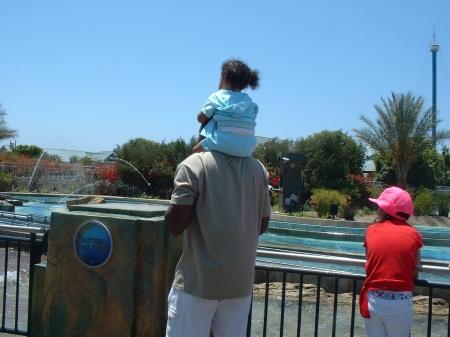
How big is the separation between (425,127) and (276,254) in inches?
874

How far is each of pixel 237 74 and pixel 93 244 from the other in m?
1.32

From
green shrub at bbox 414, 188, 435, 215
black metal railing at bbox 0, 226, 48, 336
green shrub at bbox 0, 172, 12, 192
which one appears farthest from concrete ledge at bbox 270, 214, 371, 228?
green shrub at bbox 0, 172, 12, 192

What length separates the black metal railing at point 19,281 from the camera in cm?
370

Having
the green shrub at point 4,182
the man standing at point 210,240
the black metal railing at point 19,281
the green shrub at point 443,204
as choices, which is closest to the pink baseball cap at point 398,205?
the man standing at point 210,240

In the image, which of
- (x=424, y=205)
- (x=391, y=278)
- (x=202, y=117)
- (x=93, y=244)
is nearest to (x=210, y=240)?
(x=202, y=117)

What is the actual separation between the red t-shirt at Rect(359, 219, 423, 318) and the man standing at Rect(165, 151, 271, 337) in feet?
3.19

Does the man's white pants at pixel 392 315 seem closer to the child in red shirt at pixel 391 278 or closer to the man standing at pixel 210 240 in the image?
the child in red shirt at pixel 391 278

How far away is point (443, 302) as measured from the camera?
757 centimetres

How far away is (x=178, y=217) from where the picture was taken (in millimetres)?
2240

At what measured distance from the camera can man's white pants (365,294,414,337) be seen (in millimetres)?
2848

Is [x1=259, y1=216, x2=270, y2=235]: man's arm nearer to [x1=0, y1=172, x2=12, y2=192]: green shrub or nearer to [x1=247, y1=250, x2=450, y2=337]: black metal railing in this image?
[x1=247, y1=250, x2=450, y2=337]: black metal railing

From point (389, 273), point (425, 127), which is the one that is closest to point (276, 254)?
point (389, 273)

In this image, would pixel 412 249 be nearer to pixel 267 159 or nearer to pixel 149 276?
pixel 149 276

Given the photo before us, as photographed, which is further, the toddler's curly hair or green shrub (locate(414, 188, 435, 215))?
green shrub (locate(414, 188, 435, 215))
